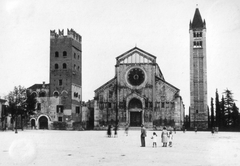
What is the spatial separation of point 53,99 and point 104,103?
28.2ft

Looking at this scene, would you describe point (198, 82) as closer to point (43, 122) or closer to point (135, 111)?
point (135, 111)

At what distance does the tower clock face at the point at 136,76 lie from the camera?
61875 mm

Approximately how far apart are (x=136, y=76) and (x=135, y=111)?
19.4 feet

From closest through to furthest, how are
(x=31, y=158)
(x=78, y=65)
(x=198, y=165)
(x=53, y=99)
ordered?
(x=198, y=165)
(x=31, y=158)
(x=53, y=99)
(x=78, y=65)

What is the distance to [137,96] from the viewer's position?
201 ft

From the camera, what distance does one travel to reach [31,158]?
51.9 feet

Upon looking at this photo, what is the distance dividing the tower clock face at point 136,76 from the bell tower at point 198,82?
998 cm

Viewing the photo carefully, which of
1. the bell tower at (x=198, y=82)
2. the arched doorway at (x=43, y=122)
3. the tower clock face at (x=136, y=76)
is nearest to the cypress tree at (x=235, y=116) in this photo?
the bell tower at (x=198, y=82)

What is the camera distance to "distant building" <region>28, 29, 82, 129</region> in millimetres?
60844

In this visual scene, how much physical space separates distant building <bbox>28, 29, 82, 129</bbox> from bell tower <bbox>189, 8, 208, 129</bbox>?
2036cm

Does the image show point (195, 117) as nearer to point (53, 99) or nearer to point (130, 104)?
point (130, 104)

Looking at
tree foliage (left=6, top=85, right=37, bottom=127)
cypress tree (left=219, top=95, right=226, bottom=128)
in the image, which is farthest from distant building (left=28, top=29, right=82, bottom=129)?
cypress tree (left=219, top=95, right=226, bottom=128)

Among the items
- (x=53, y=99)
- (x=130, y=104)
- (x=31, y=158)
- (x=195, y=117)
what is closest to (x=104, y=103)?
(x=130, y=104)

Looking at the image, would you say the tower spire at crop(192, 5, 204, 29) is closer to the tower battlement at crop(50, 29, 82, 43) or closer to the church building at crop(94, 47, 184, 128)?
the church building at crop(94, 47, 184, 128)
